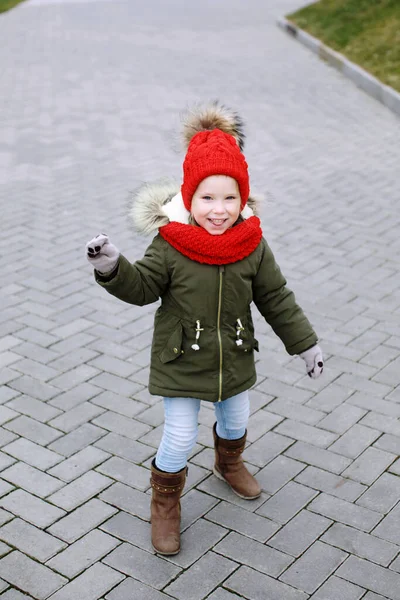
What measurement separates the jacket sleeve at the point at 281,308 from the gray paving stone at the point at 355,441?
894 mm

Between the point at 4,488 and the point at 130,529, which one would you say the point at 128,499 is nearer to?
the point at 130,529

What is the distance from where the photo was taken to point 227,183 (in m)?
3.09

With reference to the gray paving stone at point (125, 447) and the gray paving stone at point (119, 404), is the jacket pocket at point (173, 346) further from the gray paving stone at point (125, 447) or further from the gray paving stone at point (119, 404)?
the gray paving stone at point (119, 404)

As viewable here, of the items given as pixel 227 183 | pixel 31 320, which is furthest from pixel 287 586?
pixel 31 320

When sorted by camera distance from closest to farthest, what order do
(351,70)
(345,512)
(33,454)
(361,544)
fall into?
(361,544) → (345,512) → (33,454) → (351,70)

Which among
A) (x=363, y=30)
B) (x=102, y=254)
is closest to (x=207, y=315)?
(x=102, y=254)

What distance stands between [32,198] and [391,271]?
3.46 meters

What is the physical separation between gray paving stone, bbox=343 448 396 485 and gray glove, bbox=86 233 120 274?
1.63 metres

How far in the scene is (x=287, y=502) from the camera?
12.1 feet

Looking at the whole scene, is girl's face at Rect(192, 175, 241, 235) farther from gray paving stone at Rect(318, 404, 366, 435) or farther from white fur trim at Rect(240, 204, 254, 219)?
gray paving stone at Rect(318, 404, 366, 435)

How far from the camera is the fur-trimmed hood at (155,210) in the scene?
10.4ft

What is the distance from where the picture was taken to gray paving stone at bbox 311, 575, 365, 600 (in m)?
3.11

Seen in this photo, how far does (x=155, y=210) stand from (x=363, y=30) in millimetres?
12905

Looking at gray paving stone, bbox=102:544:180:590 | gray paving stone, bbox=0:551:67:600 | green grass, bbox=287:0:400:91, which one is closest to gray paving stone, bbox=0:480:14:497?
gray paving stone, bbox=0:551:67:600
